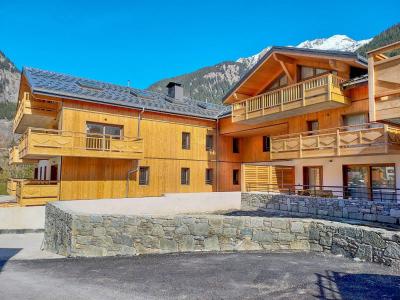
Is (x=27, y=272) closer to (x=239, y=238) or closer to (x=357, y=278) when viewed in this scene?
(x=239, y=238)

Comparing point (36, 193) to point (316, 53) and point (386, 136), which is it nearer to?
point (316, 53)

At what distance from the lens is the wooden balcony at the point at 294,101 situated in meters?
17.8

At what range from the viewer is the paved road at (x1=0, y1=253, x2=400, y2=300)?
6.21 metres

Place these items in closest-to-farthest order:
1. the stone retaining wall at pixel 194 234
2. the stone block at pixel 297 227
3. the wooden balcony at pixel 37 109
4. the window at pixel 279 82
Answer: the stone retaining wall at pixel 194 234 → the stone block at pixel 297 227 → the wooden balcony at pixel 37 109 → the window at pixel 279 82

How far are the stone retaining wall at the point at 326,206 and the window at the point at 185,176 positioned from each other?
16.6ft

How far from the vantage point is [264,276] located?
23.5 ft

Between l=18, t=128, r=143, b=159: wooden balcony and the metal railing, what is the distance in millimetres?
9399

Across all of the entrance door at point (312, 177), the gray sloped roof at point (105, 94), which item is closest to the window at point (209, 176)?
the gray sloped roof at point (105, 94)

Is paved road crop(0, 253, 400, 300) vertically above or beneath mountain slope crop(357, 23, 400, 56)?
beneath

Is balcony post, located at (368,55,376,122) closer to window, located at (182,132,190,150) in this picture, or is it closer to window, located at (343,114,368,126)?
window, located at (343,114,368,126)

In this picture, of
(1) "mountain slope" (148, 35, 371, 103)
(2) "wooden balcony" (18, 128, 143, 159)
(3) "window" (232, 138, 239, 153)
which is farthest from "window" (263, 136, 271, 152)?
(1) "mountain slope" (148, 35, 371, 103)

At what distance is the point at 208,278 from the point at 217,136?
817 inches

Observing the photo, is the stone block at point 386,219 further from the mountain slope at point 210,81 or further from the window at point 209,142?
the mountain slope at point 210,81

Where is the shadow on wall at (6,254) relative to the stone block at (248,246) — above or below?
below
